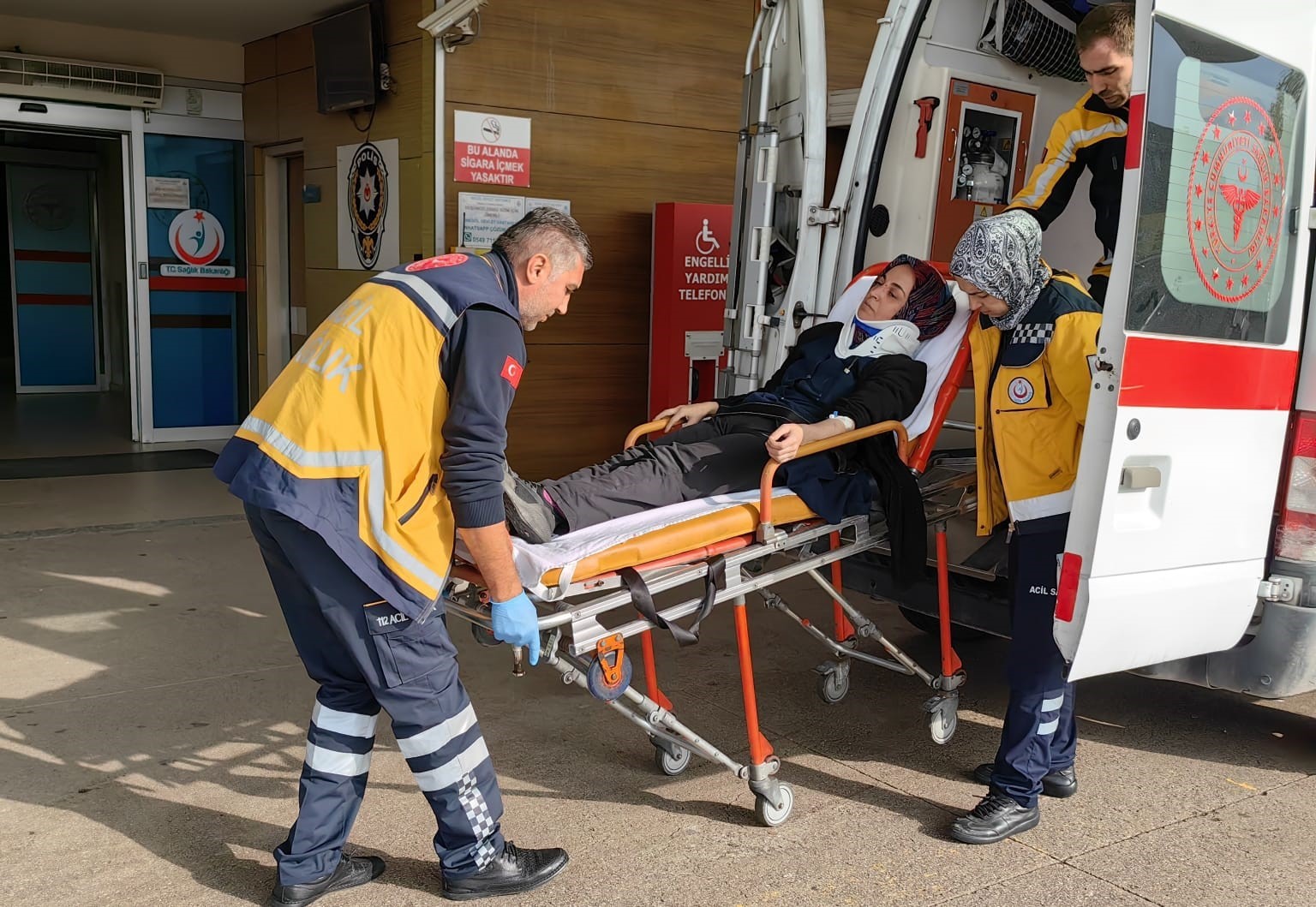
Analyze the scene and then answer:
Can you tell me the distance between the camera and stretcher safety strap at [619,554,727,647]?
8.91ft

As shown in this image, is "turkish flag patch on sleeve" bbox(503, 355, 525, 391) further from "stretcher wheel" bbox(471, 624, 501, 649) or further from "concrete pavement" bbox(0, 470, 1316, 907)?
"concrete pavement" bbox(0, 470, 1316, 907)

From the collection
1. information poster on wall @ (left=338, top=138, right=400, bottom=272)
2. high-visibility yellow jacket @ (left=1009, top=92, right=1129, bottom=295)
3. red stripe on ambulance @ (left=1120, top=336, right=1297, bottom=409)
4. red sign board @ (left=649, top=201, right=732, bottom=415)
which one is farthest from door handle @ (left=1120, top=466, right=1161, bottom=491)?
information poster on wall @ (left=338, top=138, right=400, bottom=272)

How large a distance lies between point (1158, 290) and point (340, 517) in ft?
6.39

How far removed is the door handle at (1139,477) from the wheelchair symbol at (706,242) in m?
4.29

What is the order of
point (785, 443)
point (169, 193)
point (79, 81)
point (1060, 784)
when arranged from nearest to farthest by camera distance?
point (785, 443), point (1060, 784), point (79, 81), point (169, 193)

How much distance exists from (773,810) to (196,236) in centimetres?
721

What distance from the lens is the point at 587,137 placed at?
6.88 m

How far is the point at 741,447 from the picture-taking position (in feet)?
11.3

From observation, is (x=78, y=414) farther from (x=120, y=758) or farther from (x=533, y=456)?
(x=120, y=758)

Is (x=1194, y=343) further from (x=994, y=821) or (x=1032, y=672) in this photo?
(x=994, y=821)

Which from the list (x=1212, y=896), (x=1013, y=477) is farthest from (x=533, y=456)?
(x=1212, y=896)

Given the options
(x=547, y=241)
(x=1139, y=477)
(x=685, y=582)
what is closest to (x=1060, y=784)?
(x=1139, y=477)

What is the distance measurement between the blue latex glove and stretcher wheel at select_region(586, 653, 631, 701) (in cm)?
22

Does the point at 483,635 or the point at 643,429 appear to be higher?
the point at 643,429
